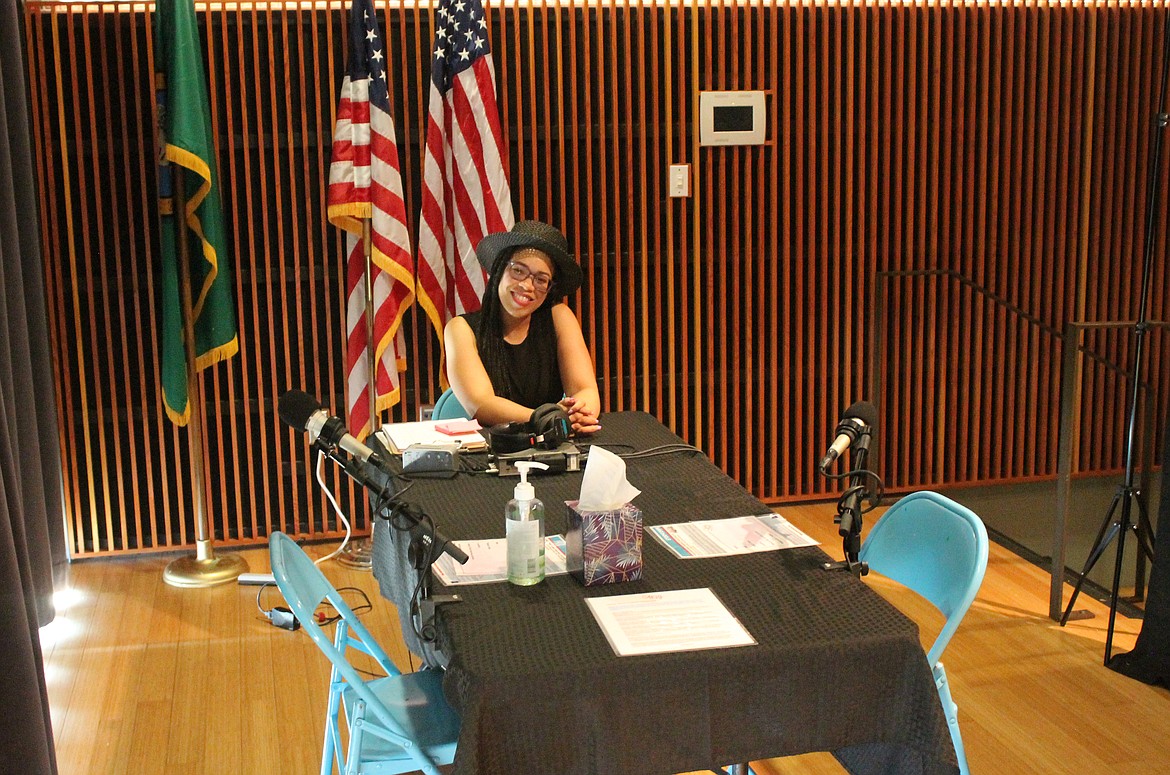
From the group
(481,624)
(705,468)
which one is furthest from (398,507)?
(705,468)

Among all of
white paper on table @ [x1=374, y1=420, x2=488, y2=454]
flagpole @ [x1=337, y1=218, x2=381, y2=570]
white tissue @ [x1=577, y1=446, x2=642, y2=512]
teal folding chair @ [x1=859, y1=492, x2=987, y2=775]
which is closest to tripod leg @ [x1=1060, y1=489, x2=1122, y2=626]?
teal folding chair @ [x1=859, y1=492, x2=987, y2=775]

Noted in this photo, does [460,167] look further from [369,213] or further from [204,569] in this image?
[204,569]

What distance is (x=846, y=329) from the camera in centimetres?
577

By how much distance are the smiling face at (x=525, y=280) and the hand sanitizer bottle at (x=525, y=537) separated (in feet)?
5.62

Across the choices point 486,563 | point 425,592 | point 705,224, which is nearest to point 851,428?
point 486,563

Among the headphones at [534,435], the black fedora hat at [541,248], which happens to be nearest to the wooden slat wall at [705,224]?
the black fedora hat at [541,248]

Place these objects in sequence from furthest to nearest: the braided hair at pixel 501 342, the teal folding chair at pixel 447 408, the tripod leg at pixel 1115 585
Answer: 1. the teal folding chair at pixel 447 408
2. the braided hair at pixel 501 342
3. the tripod leg at pixel 1115 585

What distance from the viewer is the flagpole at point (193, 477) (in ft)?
15.5

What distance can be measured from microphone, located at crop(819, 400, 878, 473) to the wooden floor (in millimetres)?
1298

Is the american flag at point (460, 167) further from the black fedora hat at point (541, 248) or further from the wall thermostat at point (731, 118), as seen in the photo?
the wall thermostat at point (731, 118)

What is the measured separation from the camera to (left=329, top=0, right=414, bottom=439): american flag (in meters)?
4.82

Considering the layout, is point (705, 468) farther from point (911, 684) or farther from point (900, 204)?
point (900, 204)

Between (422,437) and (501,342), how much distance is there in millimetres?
692

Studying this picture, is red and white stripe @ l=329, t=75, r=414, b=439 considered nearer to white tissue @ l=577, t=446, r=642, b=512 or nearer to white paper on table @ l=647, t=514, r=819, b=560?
white paper on table @ l=647, t=514, r=819, b=560
